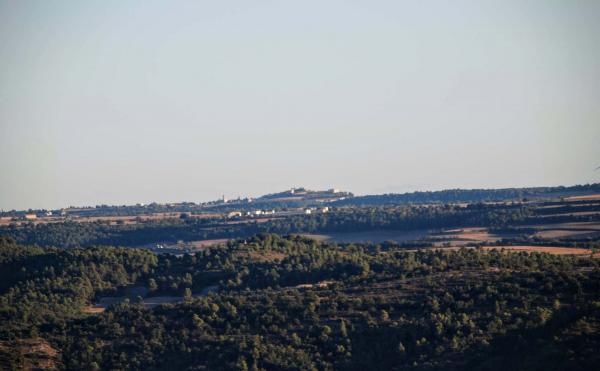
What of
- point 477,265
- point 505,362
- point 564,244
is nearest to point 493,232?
point 564,244

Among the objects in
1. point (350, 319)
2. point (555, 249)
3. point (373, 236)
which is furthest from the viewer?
point (373, 236)

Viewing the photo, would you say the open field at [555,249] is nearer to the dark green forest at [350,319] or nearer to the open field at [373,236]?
the dark green forest at [350,319]

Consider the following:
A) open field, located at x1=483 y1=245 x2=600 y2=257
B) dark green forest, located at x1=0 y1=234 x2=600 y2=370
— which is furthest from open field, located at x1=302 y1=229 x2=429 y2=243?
dark green forest, located at x1=0 y1=234 x2=600 y2=370

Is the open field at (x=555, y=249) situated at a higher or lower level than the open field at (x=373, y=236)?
lower

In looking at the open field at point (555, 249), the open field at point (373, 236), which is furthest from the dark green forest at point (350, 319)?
the open field at point (373, 236)

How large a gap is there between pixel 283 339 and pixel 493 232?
95481 mm

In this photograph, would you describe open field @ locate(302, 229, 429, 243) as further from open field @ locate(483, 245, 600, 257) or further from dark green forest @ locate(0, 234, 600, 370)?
dark green forest @ locate(0, 234, 600, 370)

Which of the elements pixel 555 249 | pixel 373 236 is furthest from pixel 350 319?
pixel 373 236

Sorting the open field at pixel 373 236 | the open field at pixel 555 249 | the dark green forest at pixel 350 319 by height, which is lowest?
the dark green forest at pixel 350 319

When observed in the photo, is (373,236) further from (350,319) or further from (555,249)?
(350,319)

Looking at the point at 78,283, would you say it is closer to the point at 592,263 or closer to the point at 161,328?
the point at 161,328

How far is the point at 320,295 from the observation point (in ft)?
304

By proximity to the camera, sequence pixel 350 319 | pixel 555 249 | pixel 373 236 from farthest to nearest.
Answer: pixel 373 236, pixel 555 249, pixel 350 319

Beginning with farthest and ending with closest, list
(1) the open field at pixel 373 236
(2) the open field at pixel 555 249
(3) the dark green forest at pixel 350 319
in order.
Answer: (1) the open field at pixel 373 236 → (2) the open field at pixel 555 249 → (3) the dark green forest at pixel 350 319
